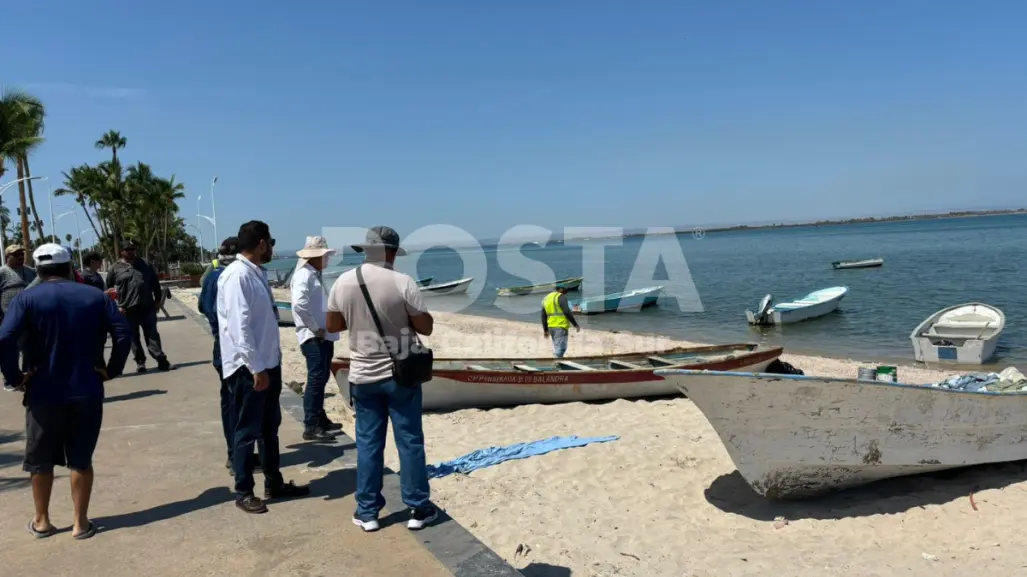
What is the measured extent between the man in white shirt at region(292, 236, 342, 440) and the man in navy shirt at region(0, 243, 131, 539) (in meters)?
1.92

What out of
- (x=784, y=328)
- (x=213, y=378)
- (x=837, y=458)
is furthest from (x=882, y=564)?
(x=784, y=328)

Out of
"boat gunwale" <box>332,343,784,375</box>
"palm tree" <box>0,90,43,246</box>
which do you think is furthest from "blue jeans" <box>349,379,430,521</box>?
"palm tree" <box>0,90,43,246</box>

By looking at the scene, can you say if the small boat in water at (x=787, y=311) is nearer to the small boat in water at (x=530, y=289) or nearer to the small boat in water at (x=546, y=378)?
the small boat in water at (x=546, y=378)

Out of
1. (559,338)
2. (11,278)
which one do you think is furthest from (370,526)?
(559,338)

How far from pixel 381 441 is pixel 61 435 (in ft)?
5.79

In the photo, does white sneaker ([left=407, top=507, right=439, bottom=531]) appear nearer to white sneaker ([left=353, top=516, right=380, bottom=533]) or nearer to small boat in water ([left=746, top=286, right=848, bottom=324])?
white sneaker ([left=353, top=516, right=380, bottom=533])

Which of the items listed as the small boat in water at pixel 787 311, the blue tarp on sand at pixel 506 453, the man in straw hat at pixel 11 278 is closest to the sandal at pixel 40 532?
the blue tarp on sand at pixel 506 453

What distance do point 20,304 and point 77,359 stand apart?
0.40 m

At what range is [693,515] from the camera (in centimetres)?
555

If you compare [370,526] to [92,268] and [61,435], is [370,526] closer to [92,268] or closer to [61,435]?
[61,435]

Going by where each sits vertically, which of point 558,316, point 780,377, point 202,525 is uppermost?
point 780,377

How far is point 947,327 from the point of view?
1588 centimetres

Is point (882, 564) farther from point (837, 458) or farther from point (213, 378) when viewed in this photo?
point (213, 378)

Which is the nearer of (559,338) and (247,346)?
(247,346)
